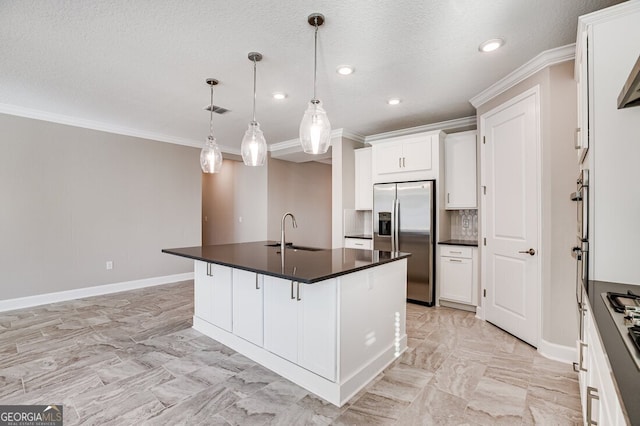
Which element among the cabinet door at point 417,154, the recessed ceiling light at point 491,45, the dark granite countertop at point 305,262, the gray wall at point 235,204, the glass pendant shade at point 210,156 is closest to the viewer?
the dark granite countertop at point 305,262

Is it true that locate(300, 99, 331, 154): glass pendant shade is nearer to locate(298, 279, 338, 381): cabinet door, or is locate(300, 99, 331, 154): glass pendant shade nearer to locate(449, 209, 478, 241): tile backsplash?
locate(298, 279, 338, 381): cabinet door

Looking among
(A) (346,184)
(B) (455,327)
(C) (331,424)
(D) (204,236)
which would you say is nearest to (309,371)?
(C) (331,424)

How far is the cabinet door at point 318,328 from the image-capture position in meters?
1.99

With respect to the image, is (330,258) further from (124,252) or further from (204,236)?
(204,236)

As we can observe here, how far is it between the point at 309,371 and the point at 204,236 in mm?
5661

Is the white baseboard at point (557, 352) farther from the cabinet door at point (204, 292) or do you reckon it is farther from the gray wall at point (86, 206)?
the gray wall at point (86, 206)

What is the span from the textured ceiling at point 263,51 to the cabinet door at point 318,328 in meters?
1.86

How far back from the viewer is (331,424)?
1767 millimetres

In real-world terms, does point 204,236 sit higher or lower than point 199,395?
higher

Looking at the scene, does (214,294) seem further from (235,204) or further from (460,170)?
(235,204)

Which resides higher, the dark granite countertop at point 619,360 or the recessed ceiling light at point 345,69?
the recessed ceiling light at point 345,69

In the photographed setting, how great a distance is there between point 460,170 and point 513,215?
3.99 ft

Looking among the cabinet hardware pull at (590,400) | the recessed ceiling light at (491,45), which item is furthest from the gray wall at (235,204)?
the cabinet hardware pull at (590,400)

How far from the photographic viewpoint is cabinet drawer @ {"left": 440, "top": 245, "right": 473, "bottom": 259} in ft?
12.5
